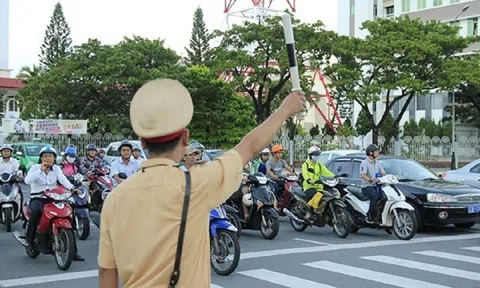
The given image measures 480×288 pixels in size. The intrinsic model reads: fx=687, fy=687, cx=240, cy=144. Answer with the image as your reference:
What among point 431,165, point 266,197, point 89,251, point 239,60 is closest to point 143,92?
point 89,251

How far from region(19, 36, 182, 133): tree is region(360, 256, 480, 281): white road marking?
2897 centimetres

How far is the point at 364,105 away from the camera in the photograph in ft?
121

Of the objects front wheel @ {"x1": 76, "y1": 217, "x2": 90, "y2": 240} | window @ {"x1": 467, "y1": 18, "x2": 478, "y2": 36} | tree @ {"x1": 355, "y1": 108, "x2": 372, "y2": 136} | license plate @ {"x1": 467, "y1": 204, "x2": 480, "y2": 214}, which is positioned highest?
window @ {"x1": 467, "y1": 18, "x2": 478, "y2": 36}

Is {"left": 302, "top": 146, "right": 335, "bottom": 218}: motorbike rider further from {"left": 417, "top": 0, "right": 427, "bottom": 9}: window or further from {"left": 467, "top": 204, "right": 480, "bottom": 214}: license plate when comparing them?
{"left": 417, "top": 0, "right": 427, "bottom": 9}: window

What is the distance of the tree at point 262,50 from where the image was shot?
36.1 meters

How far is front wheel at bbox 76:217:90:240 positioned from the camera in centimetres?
1235

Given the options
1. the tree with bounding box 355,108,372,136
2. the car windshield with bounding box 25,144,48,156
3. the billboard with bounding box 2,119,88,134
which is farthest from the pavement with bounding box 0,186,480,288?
the tree with bounding box 355,108,372,136

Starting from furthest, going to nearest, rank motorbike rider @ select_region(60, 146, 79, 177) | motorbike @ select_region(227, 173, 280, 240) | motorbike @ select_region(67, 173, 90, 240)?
motorbike rider @ select_region(60, 146, 79, 177) < motorbike @ select_region(227, 173, 280, 240) < motorbike @ select_region(67, 173, 90, 240)

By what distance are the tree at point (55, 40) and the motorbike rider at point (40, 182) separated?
174 feet

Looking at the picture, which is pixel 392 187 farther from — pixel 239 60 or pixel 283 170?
pixel 239 60

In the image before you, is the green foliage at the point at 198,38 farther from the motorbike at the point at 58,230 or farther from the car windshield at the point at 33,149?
the motorbike at the point at 58,230

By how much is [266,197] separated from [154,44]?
3134 centimetres

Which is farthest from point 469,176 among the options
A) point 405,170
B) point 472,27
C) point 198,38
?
point 198,38

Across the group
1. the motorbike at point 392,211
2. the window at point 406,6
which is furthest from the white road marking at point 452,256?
the window at point 406,6
